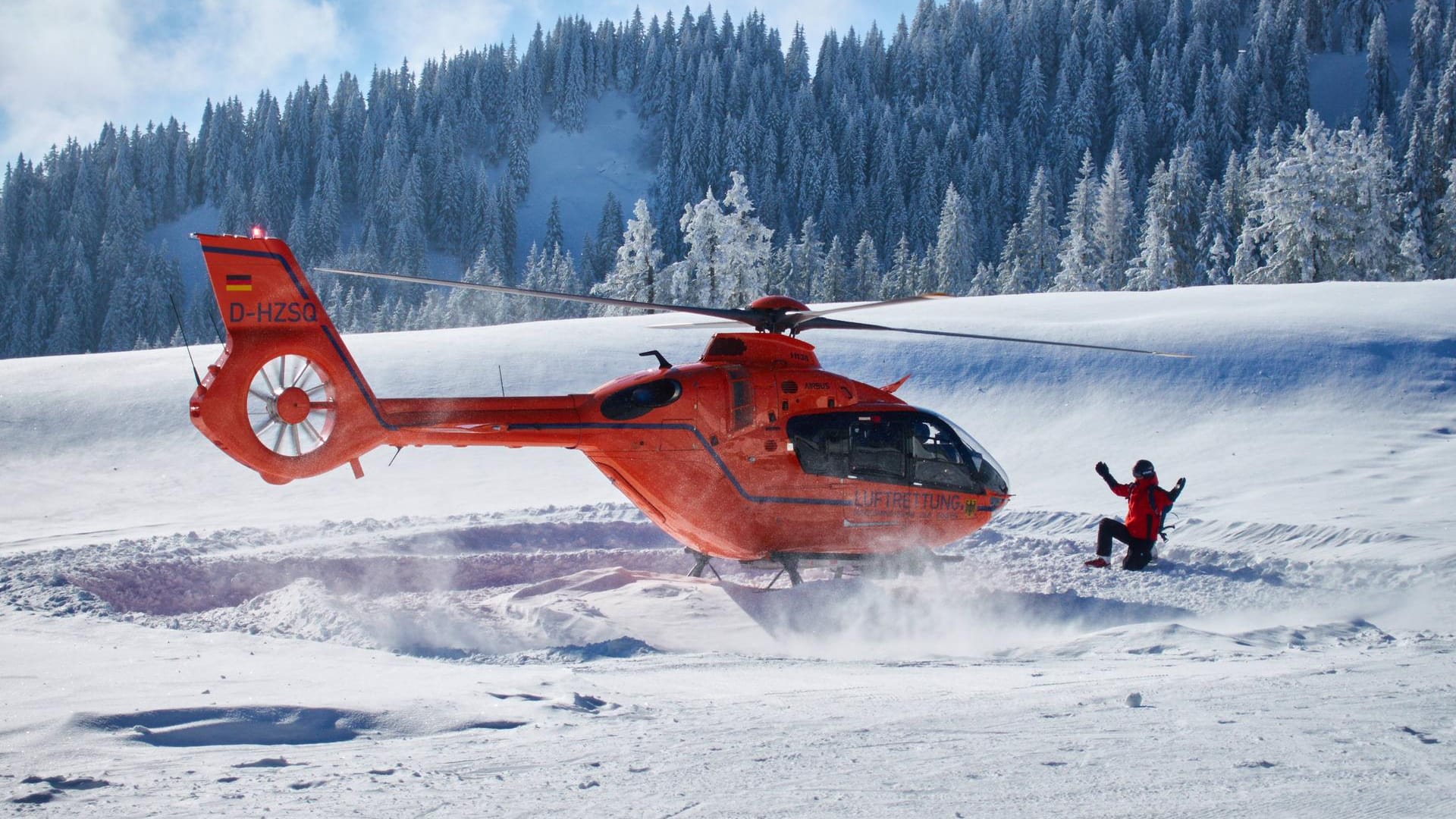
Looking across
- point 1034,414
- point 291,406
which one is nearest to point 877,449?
point 291,406

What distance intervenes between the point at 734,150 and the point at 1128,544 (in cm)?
10574

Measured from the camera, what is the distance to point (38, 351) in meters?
93.0

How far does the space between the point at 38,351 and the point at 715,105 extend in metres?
76.1

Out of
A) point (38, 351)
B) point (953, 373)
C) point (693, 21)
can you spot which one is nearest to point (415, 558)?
point (953, 373)

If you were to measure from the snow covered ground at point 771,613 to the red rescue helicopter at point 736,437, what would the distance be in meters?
0.75

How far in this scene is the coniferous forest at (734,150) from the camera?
8975 cm

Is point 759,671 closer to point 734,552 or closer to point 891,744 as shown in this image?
point 891,744

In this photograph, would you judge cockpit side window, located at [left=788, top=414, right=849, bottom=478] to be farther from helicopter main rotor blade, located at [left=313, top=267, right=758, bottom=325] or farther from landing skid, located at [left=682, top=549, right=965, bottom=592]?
helicopter main rotor blade, located at [left=313, top=267, right=758, bottom=325]

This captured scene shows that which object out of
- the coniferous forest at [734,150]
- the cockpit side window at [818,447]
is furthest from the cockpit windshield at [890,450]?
the coniferous forest at [734,150]

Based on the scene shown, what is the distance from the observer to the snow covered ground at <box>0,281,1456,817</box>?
364 centimetres

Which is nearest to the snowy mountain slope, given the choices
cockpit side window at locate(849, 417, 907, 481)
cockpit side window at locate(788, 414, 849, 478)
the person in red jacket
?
the person in red jacket

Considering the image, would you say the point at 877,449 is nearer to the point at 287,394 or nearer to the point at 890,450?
the point at 890,450

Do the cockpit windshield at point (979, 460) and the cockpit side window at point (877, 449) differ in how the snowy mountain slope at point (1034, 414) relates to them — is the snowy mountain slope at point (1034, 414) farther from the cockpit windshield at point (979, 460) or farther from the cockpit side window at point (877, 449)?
the cockpit side window at point (877, 449)

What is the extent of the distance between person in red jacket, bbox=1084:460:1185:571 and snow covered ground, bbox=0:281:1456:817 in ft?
0.85
